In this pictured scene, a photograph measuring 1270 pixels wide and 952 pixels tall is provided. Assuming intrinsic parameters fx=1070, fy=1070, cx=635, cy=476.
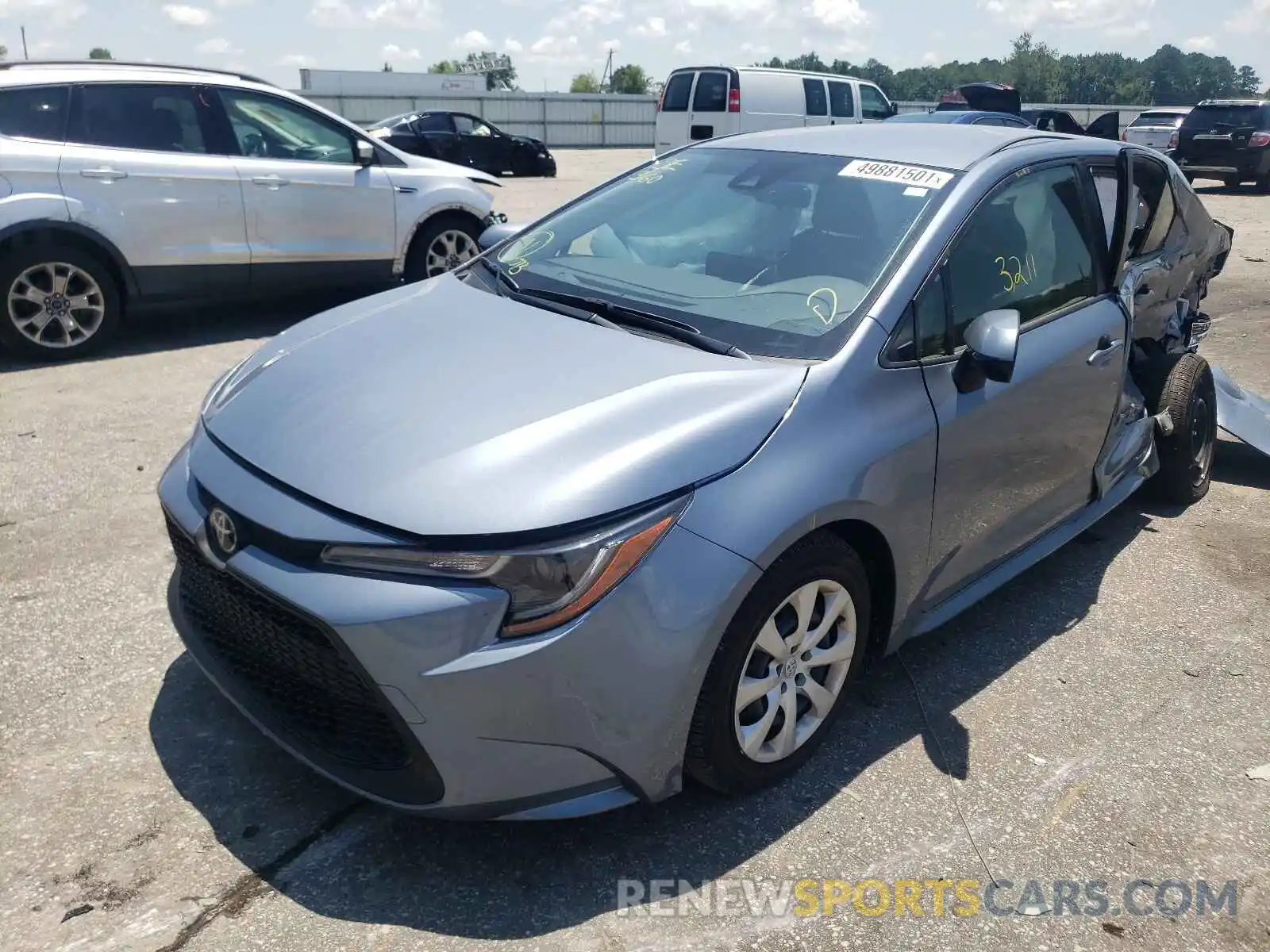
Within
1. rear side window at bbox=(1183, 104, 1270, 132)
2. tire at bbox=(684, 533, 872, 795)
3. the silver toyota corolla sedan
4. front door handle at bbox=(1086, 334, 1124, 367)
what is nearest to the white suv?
the silver toyota corolla sedan

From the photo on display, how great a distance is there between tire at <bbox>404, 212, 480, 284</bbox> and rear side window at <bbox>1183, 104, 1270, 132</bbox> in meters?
17.3

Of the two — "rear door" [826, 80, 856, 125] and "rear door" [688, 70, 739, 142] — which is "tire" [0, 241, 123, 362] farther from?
"rear door" [826, 80, 856, 125]

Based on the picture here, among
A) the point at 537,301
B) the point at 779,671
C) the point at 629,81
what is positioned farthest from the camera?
the point at 629,81

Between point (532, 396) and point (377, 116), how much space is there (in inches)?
1527

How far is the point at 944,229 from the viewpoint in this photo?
10.4ft

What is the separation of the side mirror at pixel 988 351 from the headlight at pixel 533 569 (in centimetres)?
132

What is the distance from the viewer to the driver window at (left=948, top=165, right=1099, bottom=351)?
3.25m

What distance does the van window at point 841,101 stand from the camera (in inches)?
747

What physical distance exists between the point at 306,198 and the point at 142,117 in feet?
3.67

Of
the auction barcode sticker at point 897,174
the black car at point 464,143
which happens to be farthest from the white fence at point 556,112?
the auction barcode sticker at point 897,174

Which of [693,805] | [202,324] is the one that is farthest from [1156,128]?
[693,805]

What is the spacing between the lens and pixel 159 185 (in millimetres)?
6836

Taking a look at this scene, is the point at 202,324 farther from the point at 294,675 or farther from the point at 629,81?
the point at 629,81

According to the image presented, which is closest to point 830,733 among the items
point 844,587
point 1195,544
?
point 844,587
